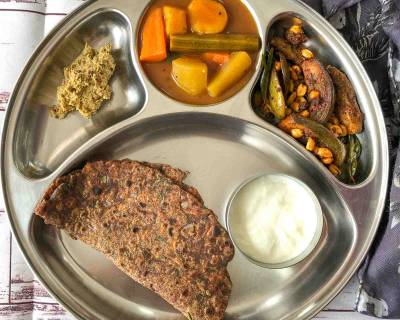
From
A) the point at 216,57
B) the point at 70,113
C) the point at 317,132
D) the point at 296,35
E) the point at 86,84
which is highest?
the point at 296,35

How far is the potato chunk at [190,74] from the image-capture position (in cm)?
298

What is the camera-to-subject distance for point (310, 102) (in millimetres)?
3055

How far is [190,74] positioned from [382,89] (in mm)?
1223

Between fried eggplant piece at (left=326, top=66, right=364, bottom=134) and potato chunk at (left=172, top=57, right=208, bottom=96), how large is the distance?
760mm

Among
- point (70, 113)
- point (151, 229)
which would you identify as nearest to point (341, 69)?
point (151, 229)

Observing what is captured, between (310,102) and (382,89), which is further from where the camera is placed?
(382,89)

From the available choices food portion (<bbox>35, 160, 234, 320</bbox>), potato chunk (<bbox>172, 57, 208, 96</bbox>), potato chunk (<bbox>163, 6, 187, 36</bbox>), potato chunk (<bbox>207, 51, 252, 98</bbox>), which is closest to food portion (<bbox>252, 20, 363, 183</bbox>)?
potato chunk (<bbox>207, 51, 252, 98</bbox>)

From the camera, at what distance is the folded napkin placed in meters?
3.08

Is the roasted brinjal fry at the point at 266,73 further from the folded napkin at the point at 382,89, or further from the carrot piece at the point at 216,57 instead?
the folded napkin at the point at 382,89

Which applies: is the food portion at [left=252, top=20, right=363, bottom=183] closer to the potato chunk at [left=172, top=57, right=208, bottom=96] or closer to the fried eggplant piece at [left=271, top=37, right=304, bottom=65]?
the fried eggplant piece at [left=271, top=37, right=304, bottom=65]

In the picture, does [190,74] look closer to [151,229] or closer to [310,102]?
[310,102]

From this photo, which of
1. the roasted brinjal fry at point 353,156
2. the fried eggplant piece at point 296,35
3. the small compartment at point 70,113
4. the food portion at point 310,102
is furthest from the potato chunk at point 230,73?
the roasted brinjal fry at point 353,156

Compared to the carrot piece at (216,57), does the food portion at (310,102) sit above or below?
below

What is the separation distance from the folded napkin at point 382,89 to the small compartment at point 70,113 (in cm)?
121
